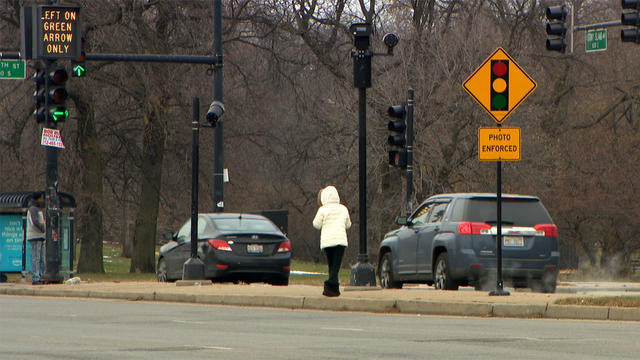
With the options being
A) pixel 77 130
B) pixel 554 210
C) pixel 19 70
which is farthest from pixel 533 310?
pixel 554 210

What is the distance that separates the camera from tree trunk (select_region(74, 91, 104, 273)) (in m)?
32.4

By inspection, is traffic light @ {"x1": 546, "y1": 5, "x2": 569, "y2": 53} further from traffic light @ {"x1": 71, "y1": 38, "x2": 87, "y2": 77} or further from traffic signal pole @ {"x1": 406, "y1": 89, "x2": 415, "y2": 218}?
traffic light @ {"x1": 71, "y1": 38, "x2": 87, "y2": 77}

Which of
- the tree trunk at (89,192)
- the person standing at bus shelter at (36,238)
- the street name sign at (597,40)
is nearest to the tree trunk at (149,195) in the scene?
the tree trunk at (89,192)

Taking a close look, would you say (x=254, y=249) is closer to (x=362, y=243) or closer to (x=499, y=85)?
(x=362, y=243)

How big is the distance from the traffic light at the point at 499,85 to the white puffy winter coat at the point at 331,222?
276cm

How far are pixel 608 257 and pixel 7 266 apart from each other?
22.1m

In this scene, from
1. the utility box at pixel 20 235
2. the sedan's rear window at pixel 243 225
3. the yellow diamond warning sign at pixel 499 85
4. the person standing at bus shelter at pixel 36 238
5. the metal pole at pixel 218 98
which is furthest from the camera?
the utility box at pixel 20 235

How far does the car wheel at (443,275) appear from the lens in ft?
66.7

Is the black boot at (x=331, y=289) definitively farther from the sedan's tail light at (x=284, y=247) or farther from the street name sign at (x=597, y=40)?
the street name sign at (x=597, y=40)

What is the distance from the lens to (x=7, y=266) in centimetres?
2825

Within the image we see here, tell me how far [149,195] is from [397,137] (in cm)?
1408

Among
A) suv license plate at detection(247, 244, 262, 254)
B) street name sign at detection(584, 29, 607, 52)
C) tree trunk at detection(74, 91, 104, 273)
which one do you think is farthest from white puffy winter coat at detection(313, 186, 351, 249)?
tree trunk at detection(74, 91, 104, 273)

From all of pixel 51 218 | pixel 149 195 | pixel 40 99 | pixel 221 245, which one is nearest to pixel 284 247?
pixel 221 245

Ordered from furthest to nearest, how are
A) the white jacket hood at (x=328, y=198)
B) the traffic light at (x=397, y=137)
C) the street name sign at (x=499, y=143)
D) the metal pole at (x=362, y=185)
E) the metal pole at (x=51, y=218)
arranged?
the metal pole at (x=51, y=218) < the traffic light at (x=397, y=137) < the metal pole at (x=362, y=185) < the white jacket hood at (x=328, y=198) < the street name sign at (x=499, y=143)
